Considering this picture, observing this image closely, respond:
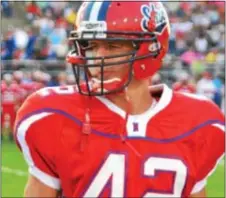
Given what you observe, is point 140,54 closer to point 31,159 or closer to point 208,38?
point 31,159

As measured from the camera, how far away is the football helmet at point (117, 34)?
2.74m

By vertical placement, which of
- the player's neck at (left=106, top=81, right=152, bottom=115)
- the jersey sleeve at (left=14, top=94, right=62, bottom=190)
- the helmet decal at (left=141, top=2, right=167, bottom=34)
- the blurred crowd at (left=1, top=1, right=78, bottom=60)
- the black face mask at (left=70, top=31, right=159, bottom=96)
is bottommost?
the blurred crowd at (left=1, top=1, right=78, bottom=60)

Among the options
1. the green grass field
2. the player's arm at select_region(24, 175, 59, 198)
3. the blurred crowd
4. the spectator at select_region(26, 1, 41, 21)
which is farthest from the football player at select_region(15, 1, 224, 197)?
the spectator at select_region(26, 1, 41, 21)

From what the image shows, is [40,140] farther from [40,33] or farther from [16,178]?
[40,33]

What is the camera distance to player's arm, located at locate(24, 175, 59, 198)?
8.91 ft

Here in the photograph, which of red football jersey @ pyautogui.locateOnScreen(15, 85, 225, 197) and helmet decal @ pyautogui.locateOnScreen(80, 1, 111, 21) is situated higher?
helmet decal @ pyautogui.locateOnScreen(80, 1, 111, 21)

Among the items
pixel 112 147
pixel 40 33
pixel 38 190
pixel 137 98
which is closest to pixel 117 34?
pixel 137 98

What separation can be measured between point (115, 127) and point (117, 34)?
0.95 ft

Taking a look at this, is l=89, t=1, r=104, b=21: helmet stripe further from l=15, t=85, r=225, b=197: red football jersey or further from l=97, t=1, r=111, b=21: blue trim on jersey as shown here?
l=15, t=85, r=225, b=197: red football jersey

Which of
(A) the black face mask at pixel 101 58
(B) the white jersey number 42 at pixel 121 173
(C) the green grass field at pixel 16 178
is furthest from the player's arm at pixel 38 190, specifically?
(C) the green grass field at pixel 16 178

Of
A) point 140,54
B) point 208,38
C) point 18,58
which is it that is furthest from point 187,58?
point 140,54

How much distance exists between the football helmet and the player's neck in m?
0.04

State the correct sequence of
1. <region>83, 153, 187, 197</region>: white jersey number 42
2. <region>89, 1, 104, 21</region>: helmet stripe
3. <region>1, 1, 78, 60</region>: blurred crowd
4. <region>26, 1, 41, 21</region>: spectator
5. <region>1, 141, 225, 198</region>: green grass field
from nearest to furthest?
<region>83, 153, 187, 197</region>: white jersey number 42 → <region>89, 1, 104, 21</region>: helmet stripe → <region>1, 141, 225, 198</region>: green grass field → <region>1, 1, 78, 60</region>: blurred crowd → <region>26, 1, 41, 21</region>: spectator

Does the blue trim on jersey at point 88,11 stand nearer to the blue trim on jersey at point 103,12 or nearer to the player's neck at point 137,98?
the blue trim on jersey at point 103,12
